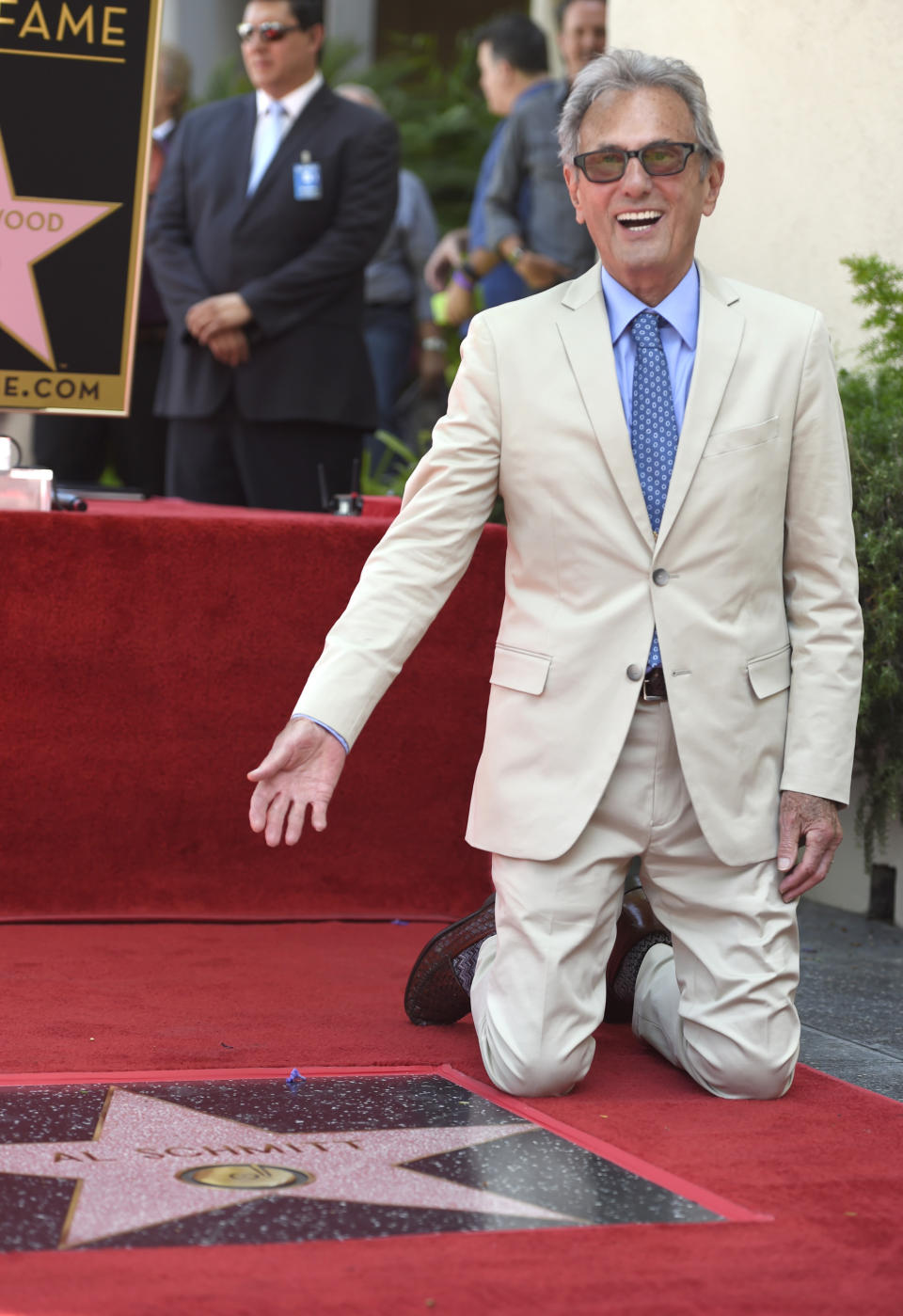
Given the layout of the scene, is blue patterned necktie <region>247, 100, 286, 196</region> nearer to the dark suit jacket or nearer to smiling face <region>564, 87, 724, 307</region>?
the dark suit jacket

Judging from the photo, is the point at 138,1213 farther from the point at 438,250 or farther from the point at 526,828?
the point at 438,250

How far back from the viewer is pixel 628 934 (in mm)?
2969

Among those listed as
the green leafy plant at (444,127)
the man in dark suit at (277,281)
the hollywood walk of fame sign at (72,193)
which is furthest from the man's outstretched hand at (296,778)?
the green leafy plant at (444,127)

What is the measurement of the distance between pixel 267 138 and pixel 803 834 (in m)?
3.03

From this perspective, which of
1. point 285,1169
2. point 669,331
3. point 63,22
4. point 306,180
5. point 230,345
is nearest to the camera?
point 285,1169

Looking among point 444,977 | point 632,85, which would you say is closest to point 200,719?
point 444,977

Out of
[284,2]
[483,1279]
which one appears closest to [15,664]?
[483,1279]

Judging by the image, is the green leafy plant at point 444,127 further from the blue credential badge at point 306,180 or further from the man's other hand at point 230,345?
the man's other hand at point 230,345

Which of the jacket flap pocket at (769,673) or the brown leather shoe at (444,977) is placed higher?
the jacket flap pocket at (769,673)

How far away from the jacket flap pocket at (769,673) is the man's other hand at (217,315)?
244 cm

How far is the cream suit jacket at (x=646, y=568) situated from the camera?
2.52 meters

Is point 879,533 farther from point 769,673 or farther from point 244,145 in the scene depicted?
point 244,145

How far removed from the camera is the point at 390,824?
12.0 ft

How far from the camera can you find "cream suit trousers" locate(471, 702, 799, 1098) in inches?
99.7
